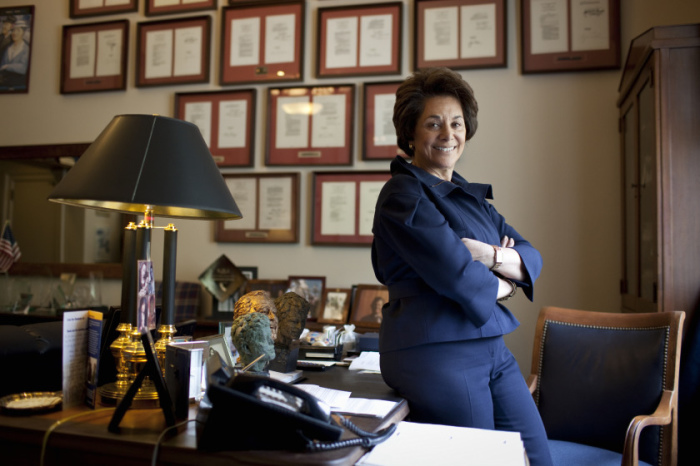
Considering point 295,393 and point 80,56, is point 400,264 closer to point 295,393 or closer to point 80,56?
point 295,393

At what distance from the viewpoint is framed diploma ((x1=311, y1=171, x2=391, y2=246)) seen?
141 inches

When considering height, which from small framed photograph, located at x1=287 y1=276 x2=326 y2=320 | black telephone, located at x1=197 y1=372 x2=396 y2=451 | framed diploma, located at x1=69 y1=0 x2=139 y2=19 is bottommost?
black telephone, located at x1=197 y1=372 x2=396 y2=451

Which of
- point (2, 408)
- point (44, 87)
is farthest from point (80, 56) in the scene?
point (2, 408)

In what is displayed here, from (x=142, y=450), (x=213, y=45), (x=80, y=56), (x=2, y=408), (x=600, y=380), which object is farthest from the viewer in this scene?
(x=80, y=56)

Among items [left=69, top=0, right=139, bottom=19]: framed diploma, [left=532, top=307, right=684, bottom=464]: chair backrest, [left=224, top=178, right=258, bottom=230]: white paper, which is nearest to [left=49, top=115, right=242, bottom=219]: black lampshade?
[left=532, top=307, right=684, bottom=464]: chair backrest

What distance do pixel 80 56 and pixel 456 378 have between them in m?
3.98

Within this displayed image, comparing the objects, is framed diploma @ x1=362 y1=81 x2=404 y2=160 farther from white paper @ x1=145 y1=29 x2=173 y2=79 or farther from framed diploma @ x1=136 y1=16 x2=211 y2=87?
white paper @ x1=145 y1=29 x2=173 y2=79

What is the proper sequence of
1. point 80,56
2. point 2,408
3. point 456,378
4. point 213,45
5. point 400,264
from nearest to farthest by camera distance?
point 2,408, point 456,378, point 400,264, point 213,45, point 80,56

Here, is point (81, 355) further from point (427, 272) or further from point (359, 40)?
point (359, 40)

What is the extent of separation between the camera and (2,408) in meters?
1.24

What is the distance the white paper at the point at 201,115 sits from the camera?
393 centimetres

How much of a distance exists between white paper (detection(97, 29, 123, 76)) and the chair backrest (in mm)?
3450

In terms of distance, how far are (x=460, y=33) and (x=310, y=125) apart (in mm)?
1102

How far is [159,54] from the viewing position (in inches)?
159
